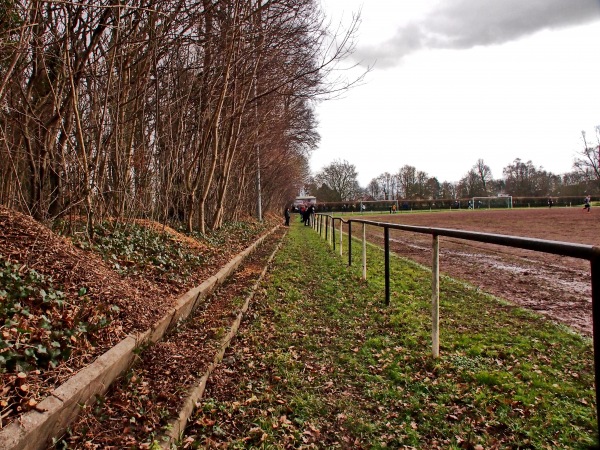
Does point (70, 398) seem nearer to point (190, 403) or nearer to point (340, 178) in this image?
point (190, 403)

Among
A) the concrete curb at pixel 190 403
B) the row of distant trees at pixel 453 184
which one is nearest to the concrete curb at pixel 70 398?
the concrete curb at pixel 190 403

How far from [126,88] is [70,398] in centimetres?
634

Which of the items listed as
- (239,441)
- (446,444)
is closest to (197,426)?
(239,441)

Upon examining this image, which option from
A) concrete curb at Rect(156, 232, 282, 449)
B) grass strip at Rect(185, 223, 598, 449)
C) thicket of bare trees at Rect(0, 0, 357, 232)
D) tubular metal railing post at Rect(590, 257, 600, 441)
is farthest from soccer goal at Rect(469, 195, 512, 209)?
tubular metal railing post at Rect(590, 257, 600, 441)

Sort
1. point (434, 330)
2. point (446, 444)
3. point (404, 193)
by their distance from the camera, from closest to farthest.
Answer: point (446, 444) → point (434, 330) → point (404, 193)

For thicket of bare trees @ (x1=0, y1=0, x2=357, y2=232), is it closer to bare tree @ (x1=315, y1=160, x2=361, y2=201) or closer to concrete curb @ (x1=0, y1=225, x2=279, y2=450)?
concrete curb @ (x1=0, y1=225, x2=279, y2=450)

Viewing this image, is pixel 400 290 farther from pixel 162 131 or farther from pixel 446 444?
pixel 162 131

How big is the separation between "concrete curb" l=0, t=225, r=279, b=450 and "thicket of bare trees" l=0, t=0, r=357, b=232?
9.05ft

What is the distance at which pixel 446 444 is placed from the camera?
2.29 meters

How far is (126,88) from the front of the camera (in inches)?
281

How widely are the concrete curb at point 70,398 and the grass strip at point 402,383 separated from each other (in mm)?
709

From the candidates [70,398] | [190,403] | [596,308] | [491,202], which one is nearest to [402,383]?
[190,403]

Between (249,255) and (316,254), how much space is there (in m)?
2.04

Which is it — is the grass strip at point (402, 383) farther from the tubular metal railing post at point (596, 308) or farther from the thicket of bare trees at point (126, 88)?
the thicket of bare trees at point (126, 88)
